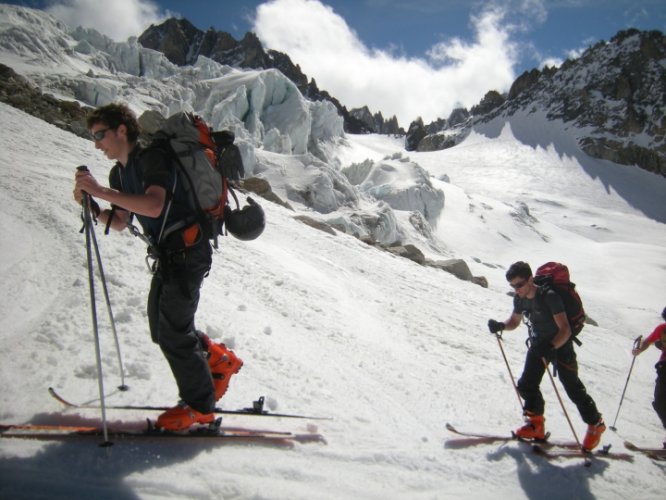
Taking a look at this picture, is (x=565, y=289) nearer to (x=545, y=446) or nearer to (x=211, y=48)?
(x=545, y=446)

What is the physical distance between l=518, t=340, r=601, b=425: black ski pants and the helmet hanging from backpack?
319cm

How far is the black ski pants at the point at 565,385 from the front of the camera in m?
4.07

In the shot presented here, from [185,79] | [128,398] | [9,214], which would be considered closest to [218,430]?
[128,398]

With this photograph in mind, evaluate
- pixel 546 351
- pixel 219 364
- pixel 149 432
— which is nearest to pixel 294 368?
pixel 219 364

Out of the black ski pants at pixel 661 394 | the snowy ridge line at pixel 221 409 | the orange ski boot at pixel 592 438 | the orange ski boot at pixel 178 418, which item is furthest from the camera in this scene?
the black ski pants at pixel 661 394

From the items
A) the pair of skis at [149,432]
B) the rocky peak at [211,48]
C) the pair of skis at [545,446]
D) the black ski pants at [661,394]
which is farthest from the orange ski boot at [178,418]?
the rocky peak at [211,48]

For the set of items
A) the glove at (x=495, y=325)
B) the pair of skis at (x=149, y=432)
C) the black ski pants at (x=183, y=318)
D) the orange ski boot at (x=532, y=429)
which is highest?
the glove at (x=495, y=325)

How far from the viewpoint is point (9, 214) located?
5844 mm

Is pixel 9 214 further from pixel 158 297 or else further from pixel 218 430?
pixel 218 430

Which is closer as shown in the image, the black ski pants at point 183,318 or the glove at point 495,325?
the black ski pants at point 183,318

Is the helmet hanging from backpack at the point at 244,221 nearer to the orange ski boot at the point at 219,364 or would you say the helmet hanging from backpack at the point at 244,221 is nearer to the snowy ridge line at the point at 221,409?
the orange ski boot at the point at 219,364

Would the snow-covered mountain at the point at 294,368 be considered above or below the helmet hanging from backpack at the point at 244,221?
below

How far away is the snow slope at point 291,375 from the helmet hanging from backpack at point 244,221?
4.97 feet

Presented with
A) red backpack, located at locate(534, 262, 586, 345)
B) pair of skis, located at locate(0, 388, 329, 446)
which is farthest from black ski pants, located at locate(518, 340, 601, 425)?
pair of skis, located at locate(0, 388, 329, 446)
